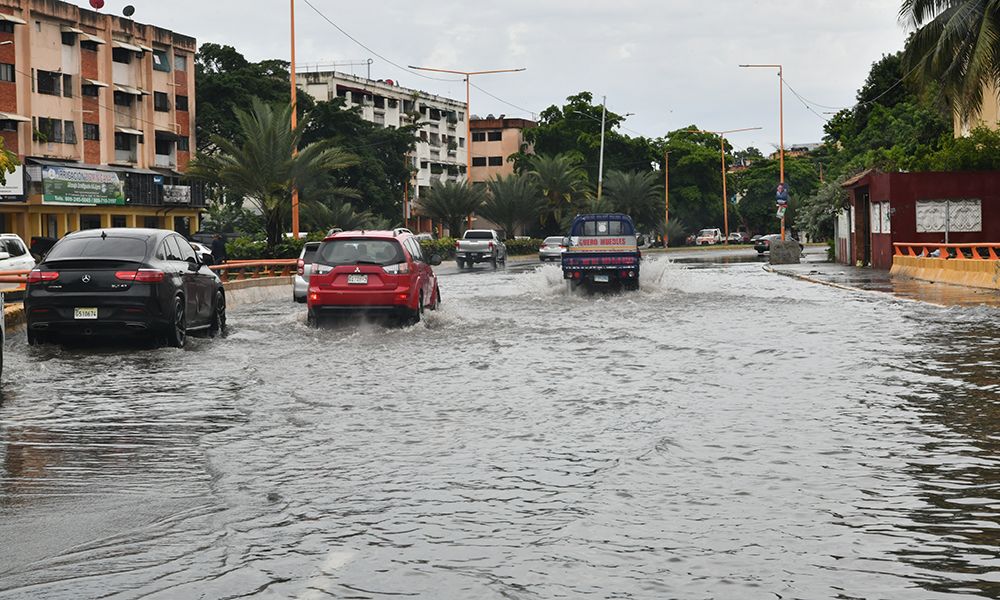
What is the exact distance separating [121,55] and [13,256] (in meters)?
37.6

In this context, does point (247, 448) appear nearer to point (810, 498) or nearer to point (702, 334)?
point (810, 498)

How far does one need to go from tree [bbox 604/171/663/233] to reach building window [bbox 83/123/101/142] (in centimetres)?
4288

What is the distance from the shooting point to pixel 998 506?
637cm

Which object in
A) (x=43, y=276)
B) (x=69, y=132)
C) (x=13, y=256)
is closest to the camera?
(x=43, y=276)

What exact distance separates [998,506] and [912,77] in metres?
32.9

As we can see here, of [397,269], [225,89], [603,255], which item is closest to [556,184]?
[225,89]

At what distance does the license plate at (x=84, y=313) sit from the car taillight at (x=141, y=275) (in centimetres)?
54

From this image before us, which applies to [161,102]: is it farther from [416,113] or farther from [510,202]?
[416,113]

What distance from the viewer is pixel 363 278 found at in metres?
18.0

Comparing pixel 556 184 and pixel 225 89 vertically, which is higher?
pixel 225 89

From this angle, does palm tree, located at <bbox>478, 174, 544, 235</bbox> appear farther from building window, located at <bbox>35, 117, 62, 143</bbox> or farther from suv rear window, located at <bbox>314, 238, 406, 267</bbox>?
suv rear window, located at <bbox>314, 238, 406, 267</bbox>

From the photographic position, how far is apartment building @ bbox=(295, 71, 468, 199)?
9238 cm

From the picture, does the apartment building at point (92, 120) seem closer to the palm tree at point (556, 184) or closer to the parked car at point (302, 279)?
the palm tree at point (556, 184)

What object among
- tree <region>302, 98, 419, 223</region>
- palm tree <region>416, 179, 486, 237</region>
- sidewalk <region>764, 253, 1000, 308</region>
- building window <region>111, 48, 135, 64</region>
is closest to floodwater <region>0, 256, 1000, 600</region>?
sidewalk <region>764, 253, 1000, 308</region>
